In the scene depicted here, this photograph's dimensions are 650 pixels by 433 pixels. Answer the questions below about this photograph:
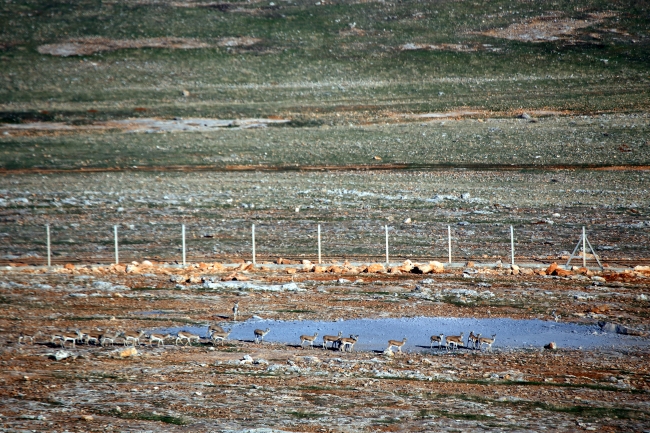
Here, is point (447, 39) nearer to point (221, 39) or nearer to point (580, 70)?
point (580, 70)

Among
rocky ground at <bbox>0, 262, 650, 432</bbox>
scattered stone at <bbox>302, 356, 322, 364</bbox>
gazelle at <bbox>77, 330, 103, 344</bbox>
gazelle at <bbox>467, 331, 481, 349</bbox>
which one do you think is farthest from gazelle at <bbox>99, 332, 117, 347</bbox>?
gazelle at <bbox>467, 331, 481, 349</bbox>

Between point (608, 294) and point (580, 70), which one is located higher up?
point (580, 70)

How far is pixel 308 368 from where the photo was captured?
642 inches

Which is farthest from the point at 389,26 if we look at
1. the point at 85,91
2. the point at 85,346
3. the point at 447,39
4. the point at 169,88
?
the point at 85,346

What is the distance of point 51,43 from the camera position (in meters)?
88.4

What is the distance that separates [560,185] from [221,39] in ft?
180

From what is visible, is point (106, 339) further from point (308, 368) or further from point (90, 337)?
point (308, 368)

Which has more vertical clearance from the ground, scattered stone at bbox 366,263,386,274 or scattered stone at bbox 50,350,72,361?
scattered stone at bbox 366,263,386,274

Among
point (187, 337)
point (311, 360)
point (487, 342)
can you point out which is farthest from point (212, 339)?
point (487, 342)

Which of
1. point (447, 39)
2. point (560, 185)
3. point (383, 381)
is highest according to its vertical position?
point (447, 39)

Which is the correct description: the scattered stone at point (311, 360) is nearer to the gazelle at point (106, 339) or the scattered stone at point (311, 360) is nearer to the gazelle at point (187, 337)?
the gazelle at point (187, 337)

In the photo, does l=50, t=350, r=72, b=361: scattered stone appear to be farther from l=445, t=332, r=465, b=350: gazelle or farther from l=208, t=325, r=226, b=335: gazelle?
l=445, t=332, r=465, b=350: gazelle

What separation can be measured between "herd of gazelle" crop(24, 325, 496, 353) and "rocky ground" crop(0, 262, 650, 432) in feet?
0.71

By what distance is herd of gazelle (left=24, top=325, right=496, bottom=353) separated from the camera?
1784cm
